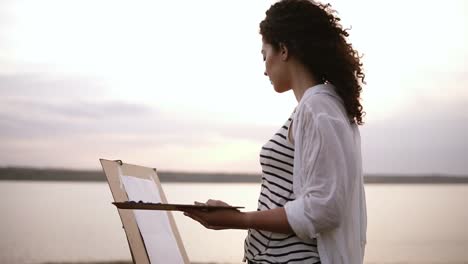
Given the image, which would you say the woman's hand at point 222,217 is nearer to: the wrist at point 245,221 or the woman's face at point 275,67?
the wrist at point 245,221

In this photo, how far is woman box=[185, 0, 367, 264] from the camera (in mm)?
2176

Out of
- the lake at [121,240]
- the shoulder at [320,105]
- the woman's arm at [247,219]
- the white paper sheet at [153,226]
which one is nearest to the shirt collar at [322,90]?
the shoulder at [320,105]

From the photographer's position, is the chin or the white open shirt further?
the chin

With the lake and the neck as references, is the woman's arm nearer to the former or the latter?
the neck

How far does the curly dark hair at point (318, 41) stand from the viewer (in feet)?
7.54

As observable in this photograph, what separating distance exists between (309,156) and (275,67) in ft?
0.99

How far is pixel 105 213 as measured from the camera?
27078 millimetres

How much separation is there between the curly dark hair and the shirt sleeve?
0.16m

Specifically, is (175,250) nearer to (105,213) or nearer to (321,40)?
(321,40)

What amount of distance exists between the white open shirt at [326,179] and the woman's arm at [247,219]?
0.03m

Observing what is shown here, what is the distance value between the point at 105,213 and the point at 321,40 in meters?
25.3

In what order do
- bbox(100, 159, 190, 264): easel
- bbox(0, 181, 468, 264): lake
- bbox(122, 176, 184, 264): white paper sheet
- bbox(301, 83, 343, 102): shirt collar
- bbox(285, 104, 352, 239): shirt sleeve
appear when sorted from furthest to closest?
bbox(0, 181, 468, 264): lake
bbox(122, 176, 184, 264): white paper sheet
bbox(100, 159, 190, 264): easel
bbox(301, 83, 343, 102): shirt collar
bbox(285, 104, 352, 239): shirt sleeve

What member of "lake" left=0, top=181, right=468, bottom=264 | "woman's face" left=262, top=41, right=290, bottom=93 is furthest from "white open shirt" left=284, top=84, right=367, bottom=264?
"lake" left=0, top=181, right=468, bottom=264

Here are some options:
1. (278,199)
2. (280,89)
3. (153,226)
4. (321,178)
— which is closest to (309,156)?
(321,178)
